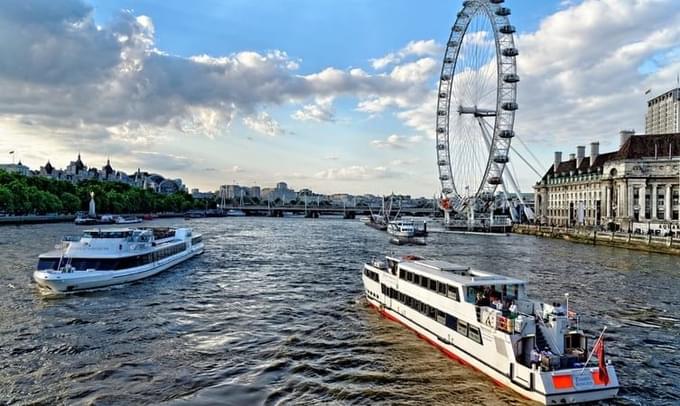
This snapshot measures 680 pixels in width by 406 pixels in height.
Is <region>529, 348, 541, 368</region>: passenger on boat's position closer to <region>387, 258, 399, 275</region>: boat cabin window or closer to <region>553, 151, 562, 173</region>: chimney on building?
<region>387, 258, 399, 275</region>: boat cabin window

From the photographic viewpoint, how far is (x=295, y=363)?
20.3 meters

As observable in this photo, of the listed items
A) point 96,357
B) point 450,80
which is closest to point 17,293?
point 96,357

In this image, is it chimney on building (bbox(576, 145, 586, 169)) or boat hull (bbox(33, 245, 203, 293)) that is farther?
chimney on building (bbox(576, 145, 586, 169))

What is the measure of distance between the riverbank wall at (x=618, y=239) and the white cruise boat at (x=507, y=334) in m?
53.7

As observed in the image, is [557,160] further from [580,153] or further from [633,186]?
[633,186]

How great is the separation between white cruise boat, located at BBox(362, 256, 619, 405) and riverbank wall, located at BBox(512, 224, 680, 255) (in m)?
53.7

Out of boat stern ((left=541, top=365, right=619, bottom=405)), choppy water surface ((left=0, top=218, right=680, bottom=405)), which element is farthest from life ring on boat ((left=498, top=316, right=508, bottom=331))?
choppy water surface ((left=0, top=218, right=680, bottom=405))

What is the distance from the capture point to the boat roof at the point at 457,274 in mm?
20484

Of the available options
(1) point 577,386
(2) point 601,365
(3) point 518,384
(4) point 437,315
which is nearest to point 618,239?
(4) point 437,315

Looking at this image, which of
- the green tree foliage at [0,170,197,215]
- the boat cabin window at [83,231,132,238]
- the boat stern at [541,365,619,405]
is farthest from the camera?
the green tree foliage at [0,170,197,215]

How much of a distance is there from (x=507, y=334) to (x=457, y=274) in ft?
23.8

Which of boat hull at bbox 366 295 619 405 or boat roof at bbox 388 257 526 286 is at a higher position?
boat roof at bbox 388 257 526 286

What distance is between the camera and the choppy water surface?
1739cm

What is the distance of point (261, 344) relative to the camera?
22656 mm
